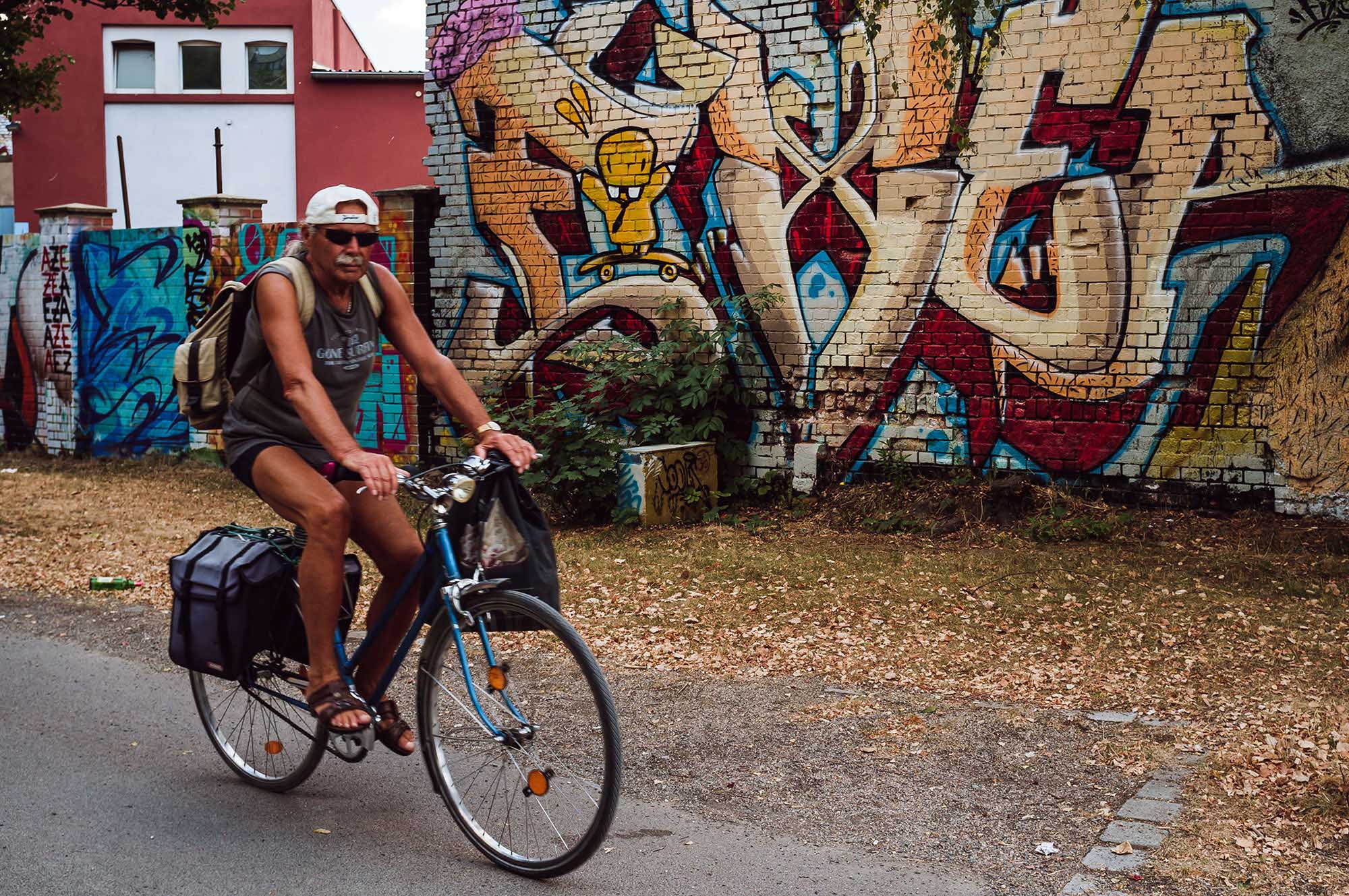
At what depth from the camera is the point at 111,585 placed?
766 cm

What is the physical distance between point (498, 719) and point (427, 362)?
121 cm

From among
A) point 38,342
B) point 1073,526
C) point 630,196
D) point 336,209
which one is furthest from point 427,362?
point 38,342

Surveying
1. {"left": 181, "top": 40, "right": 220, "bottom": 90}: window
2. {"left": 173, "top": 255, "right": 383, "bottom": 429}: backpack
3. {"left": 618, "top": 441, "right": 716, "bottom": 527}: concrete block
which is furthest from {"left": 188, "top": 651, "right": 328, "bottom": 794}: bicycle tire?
{"left": 181, "top": 40, "right": 220, "bottom": 90}: window

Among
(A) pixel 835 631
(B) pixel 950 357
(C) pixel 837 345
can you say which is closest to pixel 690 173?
(C) pixel 837 345

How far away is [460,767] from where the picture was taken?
3793 mm

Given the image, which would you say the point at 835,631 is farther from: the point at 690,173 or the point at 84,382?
the point at 84,382

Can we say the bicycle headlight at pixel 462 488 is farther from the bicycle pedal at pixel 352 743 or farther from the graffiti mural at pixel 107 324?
the graffiti mural at pixel 107 324

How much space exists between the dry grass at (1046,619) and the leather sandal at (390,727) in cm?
196

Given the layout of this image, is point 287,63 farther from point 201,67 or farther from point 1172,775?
point 1172,775

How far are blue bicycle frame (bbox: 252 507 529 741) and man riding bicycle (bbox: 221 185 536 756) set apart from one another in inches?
1.6

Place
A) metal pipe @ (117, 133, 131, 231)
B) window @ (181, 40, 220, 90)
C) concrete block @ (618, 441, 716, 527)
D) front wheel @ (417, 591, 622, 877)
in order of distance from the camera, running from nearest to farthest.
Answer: front wheel @ (417, 591, 622, 877), concrete block @ (618, 441, 716, 527), metal pipe @ (117, 133, 131, 231), window @ (181, 40, 220, 90)

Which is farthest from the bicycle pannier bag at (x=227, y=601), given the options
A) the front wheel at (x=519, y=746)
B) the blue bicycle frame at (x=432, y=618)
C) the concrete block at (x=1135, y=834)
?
the concrete block at (x=1135, y=834)

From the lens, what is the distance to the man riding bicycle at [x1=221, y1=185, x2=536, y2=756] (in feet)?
12.7

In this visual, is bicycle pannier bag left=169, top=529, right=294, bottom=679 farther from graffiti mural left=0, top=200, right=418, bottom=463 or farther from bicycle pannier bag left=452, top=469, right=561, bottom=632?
graffiti mural left=0, top=200, right=418, bottom=463
